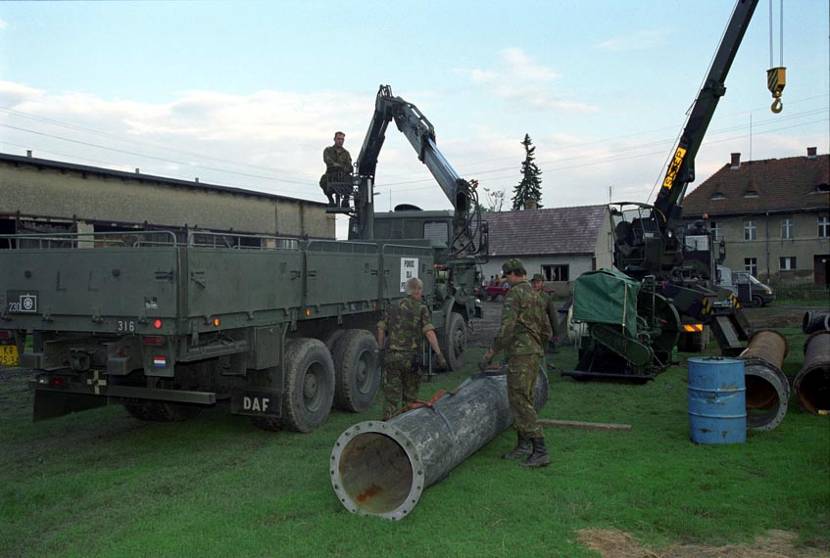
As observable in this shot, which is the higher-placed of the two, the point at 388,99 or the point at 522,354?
the point at 388,99

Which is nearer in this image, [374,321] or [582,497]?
[582,497]

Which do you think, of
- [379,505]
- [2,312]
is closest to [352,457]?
[379,505]

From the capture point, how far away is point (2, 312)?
6.86m

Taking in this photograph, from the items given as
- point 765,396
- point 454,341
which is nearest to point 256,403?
point 454,341

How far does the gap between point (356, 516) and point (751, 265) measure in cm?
4616

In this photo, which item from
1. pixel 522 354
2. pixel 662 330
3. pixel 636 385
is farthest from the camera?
pixel 662 330

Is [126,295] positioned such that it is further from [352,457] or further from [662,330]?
[662,330]

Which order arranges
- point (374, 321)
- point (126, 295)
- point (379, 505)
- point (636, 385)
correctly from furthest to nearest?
point (636, 385)
point (374, 321)
point (126, 295)
point (379, 505)

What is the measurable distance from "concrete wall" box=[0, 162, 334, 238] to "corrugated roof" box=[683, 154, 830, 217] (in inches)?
1138

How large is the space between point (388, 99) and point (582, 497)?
32.3ft

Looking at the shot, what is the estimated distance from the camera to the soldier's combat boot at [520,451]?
6879 mm

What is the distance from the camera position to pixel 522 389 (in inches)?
268

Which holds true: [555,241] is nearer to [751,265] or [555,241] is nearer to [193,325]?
[751,265]

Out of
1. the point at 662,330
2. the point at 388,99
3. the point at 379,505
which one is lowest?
the point at 379,505
